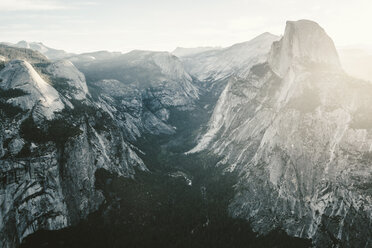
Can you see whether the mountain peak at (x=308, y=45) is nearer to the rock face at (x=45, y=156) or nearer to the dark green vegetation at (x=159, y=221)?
the dark green vegetation at (x=159, y=221)

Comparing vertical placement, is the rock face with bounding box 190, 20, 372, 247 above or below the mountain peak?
below

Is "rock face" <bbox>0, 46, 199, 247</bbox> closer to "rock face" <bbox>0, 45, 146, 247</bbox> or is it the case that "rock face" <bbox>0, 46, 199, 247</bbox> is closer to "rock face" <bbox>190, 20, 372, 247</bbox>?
"rock face" <bbox>0, 45, 146, 247</bbox>

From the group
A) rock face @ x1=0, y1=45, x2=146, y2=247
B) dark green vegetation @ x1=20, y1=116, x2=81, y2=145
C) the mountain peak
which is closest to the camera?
rock face @ x1=0, y1=45, x2=146, y2=247

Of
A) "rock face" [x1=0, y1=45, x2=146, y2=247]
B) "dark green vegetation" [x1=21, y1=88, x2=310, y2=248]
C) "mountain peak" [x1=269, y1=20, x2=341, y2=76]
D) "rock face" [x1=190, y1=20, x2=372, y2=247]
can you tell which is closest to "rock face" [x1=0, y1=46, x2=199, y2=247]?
"rock face" [x1=0, y1=45, x2=146, y2=247]

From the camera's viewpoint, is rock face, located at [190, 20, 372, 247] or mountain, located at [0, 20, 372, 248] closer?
mountain, located at [0, 20, 372, 248]

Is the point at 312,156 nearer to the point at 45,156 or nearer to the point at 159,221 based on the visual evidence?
the point at 159,221

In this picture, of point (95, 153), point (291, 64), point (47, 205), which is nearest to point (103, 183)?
point (95, 153)

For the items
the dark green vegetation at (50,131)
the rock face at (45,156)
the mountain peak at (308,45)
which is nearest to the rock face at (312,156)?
the mountain peak at (308,45)
